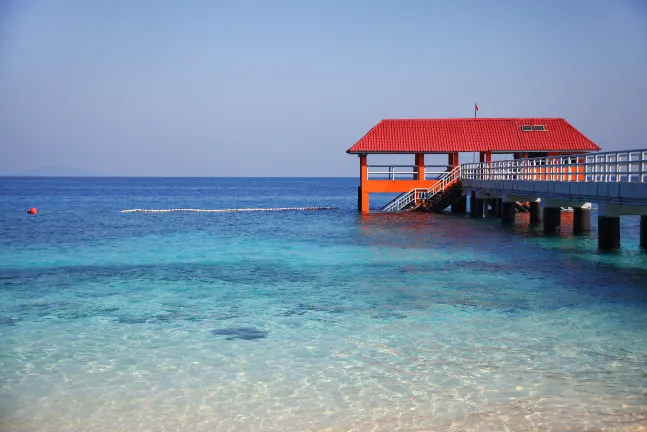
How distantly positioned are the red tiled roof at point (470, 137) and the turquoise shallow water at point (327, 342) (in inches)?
739

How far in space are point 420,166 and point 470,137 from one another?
404cm

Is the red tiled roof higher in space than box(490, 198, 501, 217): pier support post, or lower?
higher

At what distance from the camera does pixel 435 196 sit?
3972 cm

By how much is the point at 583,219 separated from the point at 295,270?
46.7ft

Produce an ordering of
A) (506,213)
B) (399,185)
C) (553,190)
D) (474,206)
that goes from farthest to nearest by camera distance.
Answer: (399,185)
(474,206)
(506,213)
(553,190)

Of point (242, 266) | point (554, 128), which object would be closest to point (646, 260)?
point (242, 266)

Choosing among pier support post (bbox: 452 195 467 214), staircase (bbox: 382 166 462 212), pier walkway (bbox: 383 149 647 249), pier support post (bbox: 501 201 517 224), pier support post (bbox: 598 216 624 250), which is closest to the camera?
pier walkway (bbox: 383 149 647 249)

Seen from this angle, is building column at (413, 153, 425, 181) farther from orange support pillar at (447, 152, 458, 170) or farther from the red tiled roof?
orange support pillar at (447, 152, 458, 170)

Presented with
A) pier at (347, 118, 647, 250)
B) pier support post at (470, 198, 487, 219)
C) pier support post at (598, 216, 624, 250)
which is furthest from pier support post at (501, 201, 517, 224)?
pier support post at (598, 216, 624, 250)

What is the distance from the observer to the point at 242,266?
1973 cm

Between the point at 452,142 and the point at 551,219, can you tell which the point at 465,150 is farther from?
the point at 551,219

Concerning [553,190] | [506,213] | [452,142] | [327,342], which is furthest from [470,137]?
[327,342]

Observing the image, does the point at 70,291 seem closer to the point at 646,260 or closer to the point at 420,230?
the point at 646,260

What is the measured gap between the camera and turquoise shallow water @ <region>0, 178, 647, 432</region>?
7.79 metres
